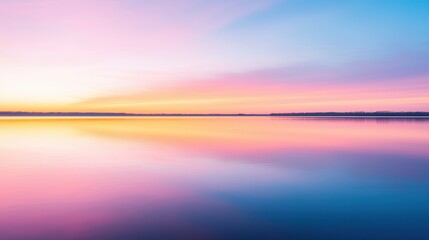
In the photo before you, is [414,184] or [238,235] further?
[414,184]

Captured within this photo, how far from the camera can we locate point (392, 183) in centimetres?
1225

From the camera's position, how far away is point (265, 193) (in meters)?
10.9

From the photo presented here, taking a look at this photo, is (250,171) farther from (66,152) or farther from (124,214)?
(66,152)

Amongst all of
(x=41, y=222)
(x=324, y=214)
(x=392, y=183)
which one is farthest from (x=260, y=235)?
(x=392, y=183)

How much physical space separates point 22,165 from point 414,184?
16514 millimetres

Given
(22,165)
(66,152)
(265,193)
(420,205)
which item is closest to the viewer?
(420,205)

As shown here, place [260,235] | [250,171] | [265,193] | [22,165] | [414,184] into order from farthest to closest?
[22,165], [250,171], [414,184], [265,193], [260,235]

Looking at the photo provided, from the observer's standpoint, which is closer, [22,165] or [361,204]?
[361,204]

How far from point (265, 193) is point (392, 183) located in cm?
482

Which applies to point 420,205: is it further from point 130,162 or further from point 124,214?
point 130,162

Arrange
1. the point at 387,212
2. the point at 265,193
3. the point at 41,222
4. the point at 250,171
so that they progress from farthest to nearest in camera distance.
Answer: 1. the point at 250,171
2. the point at 265,193
3. the point at 387,212
4. the point at 41,222

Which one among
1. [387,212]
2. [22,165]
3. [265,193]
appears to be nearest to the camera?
[387,212]

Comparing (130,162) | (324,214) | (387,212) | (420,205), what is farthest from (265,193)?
(130,162)

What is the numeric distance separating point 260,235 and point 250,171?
7348 millimetres
